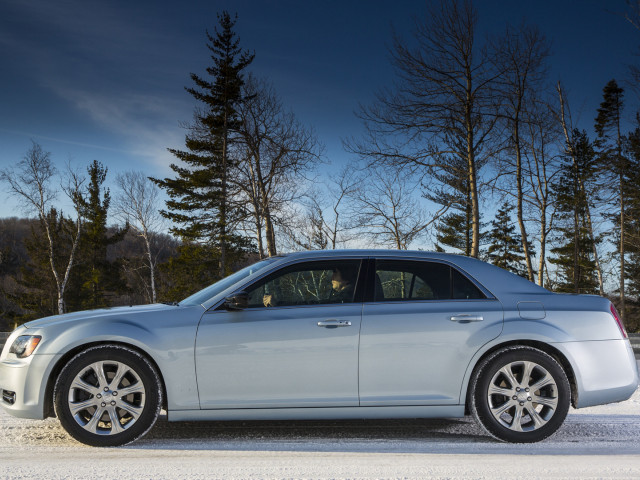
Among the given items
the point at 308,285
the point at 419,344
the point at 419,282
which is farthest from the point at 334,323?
the point at 419,282

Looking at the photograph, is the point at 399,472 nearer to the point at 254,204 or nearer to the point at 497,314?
the point at 497,314

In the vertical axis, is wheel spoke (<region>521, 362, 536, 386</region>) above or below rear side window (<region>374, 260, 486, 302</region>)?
below

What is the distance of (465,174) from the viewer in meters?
19.4

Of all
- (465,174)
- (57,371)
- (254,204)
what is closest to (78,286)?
(254,204)

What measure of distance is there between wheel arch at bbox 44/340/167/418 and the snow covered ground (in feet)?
1.09

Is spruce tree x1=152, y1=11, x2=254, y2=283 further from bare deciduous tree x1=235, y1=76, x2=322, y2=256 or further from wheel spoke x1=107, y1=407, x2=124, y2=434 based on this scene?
wheel spoke x1=107, y1=407, x2=124, y2=434

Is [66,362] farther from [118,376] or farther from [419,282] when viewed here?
[419,282]

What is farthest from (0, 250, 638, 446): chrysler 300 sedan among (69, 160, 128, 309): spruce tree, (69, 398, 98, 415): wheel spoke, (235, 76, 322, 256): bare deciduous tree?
(69, 160, 128, 309): spruce tree

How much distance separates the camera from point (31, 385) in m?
4.74

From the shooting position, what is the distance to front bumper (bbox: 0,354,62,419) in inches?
186

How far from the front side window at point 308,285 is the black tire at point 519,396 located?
133 centimetres

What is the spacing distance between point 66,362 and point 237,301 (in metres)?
1.49

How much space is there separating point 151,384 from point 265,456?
1101 mm

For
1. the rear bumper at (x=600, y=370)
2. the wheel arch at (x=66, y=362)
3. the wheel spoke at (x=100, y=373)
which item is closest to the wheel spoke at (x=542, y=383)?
the rear bumper at (x=600, y=370)
